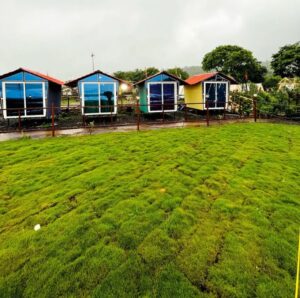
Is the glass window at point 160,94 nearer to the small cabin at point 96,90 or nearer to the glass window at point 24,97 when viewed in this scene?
the small cabin at point 96,90

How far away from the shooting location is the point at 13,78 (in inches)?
661

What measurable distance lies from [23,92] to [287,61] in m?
49.0

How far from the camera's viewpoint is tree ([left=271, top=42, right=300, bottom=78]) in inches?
1999

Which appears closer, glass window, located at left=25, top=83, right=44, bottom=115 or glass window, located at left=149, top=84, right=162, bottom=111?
glass window, located at left=25, top=83, right=44, bottom=115

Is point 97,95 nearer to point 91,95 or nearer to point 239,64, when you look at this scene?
point 91,95

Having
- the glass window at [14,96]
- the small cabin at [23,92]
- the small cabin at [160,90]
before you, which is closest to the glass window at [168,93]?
the small cabin at [160,90]

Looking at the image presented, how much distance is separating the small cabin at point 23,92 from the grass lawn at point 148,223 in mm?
8433

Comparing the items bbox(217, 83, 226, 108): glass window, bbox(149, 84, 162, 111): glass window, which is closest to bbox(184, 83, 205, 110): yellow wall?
bbox(217, 83, 226, 108): glass window

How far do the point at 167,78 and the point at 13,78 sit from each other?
33.8 ft

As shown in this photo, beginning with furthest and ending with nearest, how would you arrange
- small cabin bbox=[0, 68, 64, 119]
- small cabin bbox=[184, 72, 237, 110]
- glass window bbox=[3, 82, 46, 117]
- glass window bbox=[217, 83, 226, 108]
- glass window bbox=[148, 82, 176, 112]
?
glass window bbox=[217, 83, 226, 108]
small cabin bbox=[184, 72, 237, 110]
glass window bbox=[148, 82, 176, 112]
glass window bbox=[3, 82, 46, 117]
small cabin bbox=[0, 68, 64, 119]

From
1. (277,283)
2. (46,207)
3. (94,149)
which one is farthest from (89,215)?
(94,149)

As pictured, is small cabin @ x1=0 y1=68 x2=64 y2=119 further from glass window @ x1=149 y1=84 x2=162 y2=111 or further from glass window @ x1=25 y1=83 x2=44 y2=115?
glass window @ x1=149 y1=84 x2=162 y2=111

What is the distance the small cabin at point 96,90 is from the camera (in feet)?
60.3

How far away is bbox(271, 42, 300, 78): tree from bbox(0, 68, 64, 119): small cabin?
46384 mm
